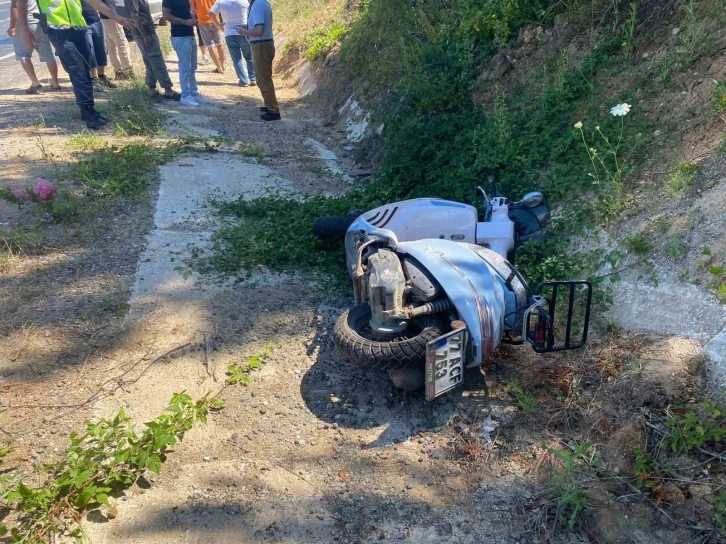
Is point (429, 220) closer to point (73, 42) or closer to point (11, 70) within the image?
point (73, 42)

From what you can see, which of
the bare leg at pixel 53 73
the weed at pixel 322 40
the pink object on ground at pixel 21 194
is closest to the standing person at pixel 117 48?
the bare leg at pixel 53 73

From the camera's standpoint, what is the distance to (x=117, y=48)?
10.6 meters

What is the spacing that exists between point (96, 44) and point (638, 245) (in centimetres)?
857

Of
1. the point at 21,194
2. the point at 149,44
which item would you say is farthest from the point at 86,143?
the point at 149,44

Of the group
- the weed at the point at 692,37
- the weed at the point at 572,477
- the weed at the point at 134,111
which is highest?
the weed at the point at 692,37

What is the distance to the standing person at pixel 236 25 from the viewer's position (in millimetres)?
10352

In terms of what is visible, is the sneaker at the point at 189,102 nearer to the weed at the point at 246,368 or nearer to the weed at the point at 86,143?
the weed at the point at 86,143

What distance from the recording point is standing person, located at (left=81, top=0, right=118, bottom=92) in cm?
809

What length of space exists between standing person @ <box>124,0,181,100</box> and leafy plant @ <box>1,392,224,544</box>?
7.87m

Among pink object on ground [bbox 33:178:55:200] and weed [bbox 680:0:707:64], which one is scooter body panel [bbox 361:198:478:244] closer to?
weed [bbox 680:0:707:64]

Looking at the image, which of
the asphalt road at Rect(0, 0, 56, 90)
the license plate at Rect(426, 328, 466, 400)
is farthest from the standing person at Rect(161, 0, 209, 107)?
the license plate at Rect(426, 328, 466, 400)

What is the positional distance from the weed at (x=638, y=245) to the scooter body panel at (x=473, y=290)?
111 cm

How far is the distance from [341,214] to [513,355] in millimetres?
2425

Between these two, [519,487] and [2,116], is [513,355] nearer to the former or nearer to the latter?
[519,487]
